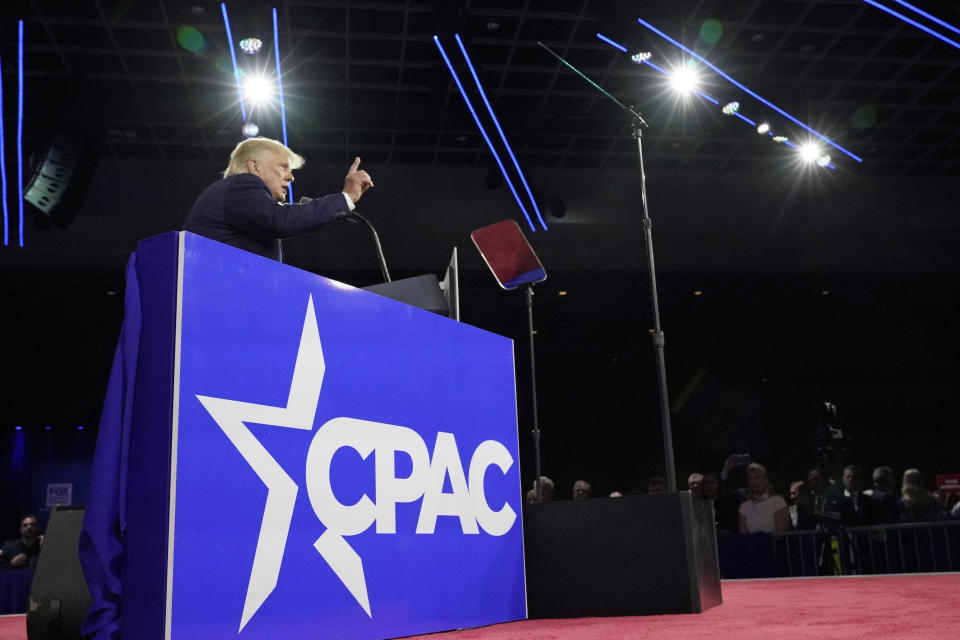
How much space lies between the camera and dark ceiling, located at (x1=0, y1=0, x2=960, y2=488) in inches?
256

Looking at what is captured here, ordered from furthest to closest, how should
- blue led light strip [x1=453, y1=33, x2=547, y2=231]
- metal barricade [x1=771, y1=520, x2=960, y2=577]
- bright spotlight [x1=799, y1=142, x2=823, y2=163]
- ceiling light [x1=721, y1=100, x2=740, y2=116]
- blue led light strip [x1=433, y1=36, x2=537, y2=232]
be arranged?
bright spotlight [x1=799, y1=142, x2=823, y2=163] < ceiling light [x1=721, y1=100, x2=740, y2=116] < blue led light strip [x1=433, y1=36, x2=537, y2=232] < blue led light strip [x1=453, y1=33, x2=547, y2=231] < metal barricade [x1=771, y1=520, x2=960, y2=577]

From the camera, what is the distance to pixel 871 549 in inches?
218

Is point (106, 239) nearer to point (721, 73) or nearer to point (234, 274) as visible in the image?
point (721, 73)

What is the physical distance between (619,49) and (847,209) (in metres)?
4.11

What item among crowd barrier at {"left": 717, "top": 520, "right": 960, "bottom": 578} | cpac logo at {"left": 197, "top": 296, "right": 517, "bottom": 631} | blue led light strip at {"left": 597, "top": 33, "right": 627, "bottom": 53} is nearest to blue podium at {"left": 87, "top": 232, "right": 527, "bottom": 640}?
cpac logo at {"left": 197, "top": 296, "right": 517, "bottom": 631}

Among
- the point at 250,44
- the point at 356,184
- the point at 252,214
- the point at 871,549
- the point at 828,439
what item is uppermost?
the point at 250,44

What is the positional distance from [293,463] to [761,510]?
5188 millimetres

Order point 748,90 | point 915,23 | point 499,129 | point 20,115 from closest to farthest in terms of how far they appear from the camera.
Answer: point 915,23, point 20,115, point 748,90, point 499,129

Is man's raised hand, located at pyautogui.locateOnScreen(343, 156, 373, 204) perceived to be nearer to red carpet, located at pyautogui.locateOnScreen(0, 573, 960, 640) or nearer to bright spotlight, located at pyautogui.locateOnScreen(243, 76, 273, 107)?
red carpet, located at pyautogui.locateOnScreen(0, 573, 960, 640)

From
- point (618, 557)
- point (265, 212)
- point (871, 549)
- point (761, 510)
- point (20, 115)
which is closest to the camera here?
point (265, 212)

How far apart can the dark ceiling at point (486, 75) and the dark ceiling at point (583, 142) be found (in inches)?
0.9

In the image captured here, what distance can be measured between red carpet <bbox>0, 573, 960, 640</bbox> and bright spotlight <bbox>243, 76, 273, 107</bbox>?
502 cm

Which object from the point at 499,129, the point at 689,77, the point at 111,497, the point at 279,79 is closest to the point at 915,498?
the point at 689,77

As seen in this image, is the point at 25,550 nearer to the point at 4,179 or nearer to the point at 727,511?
the point at 4,179
